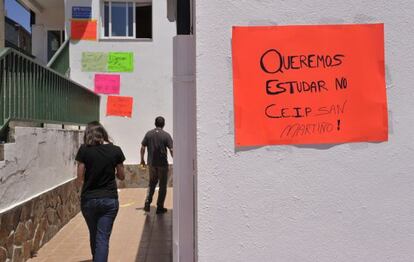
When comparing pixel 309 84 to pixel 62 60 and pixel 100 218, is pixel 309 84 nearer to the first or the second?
pixel 100 218

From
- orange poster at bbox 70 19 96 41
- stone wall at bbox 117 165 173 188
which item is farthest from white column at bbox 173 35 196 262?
orange poster at bbox 70 19 96 41

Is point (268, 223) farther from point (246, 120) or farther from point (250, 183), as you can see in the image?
point (246, 120)

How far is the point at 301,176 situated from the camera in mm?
2719

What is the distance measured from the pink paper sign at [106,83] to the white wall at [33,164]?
389 centimetres

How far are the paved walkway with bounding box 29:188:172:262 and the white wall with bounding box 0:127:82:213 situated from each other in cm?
80

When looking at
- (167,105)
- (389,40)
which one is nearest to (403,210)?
(389,40)

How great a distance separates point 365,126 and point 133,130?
10583 mm

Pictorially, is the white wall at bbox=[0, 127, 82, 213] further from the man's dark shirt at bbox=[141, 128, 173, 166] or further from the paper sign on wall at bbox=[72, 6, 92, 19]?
the paper sign on wall at bbox=[72, 6, 92, 19]

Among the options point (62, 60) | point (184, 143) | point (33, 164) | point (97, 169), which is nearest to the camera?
point (184, 143)

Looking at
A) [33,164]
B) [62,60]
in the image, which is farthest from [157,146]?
[62,60]

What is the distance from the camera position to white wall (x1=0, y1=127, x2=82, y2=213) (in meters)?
5.46

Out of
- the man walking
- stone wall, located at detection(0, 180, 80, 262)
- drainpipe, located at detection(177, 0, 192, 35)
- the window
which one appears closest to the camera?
drainpipe, located at detection(177, 0, 192, 35)

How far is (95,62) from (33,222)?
7.16 metres

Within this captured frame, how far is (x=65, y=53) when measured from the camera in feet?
41.8
